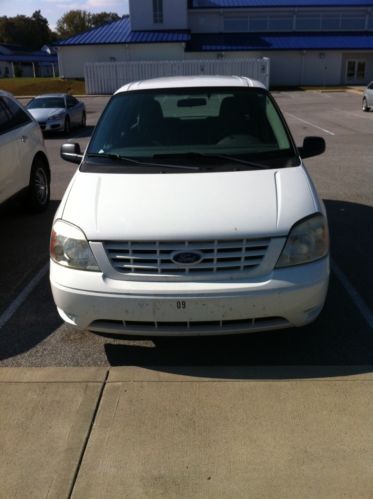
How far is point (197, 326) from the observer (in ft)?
10.7

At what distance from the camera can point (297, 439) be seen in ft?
9.40

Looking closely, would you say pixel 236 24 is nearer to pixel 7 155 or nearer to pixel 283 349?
pixel 7 155

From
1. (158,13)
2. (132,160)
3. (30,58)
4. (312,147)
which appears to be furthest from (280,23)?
(30,58)

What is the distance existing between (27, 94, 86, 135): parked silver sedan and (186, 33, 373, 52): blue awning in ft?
86.7

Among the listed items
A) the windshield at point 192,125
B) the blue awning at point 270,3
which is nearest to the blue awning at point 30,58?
the blue awning at point 270,3

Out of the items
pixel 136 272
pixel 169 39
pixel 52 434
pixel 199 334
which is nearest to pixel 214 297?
pixel 199 334

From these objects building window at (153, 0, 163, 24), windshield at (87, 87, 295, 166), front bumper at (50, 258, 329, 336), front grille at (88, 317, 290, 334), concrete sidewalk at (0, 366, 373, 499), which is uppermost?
building window at (153, 0, 163, 24)

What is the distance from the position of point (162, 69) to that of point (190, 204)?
3688 cm

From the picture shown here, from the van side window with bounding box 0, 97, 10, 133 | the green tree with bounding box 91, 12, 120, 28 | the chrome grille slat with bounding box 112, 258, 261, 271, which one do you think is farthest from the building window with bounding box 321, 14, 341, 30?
the green tree with bounding box 91, 12, 120, 28

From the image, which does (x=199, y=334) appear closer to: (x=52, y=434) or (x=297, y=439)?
(x=297, y=439)

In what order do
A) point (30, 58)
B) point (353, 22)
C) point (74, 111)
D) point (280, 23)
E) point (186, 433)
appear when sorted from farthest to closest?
point (30, 58) < point (353, 22) < point (280, 23) < point (74, 111) < point (186, 433)

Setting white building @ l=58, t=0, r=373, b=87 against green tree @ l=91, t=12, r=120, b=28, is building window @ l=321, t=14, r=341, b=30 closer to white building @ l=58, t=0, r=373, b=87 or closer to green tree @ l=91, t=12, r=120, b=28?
white building @ l=58, t=0, r=373, b=87

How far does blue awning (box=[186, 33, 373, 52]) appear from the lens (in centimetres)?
4234

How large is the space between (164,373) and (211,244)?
96 centimetres
